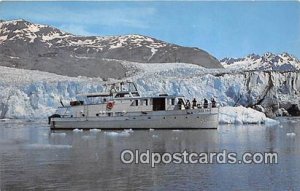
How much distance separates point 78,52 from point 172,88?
→ 23.0 meters

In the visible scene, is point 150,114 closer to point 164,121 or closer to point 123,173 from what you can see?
point 164,121

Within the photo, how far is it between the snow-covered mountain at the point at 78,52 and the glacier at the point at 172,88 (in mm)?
6557

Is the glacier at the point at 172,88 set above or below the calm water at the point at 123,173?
above

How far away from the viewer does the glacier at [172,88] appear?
21672 mm

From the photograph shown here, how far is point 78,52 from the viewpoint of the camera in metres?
44.5

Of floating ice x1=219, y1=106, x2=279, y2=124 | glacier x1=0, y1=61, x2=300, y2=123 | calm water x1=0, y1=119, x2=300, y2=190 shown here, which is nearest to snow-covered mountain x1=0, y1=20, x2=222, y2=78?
glacier x1=0, y1=61, x2=300, y2=123

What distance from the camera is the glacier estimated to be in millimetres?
21672

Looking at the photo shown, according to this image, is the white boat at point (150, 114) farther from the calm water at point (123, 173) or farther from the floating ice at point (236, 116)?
the calm water at point (123, 173)

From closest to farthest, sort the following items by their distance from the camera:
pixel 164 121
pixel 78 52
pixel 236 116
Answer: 1. pixel 164 121
2. pixel 236 116
3. pixel 78 52

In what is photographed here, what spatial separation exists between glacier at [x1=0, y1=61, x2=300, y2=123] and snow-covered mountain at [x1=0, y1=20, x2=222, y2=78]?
21.5 feet

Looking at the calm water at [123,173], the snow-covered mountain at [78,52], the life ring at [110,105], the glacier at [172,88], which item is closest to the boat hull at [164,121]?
the life ring at [110,105]

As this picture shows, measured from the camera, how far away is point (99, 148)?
368 inches

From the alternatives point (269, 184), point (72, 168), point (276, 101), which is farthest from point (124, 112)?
point (276, 101)

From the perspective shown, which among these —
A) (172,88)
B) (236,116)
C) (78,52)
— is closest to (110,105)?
(236,116)
